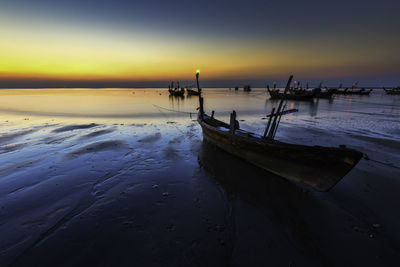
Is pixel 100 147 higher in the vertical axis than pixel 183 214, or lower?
higher

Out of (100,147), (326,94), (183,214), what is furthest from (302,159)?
(326,94)

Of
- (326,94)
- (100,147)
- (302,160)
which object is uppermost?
(326,94)

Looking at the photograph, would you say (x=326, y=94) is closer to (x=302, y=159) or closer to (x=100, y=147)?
(x=302, y=159)

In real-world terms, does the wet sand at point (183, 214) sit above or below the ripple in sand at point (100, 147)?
below

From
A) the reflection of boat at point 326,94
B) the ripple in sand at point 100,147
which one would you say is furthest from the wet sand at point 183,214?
the reflection of boat at point 326,94

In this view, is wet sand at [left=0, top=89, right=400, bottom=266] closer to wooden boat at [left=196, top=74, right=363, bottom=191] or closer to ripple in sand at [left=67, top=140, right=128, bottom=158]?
ripple in sand at [left=67, top=140, right=128, bottom=158]

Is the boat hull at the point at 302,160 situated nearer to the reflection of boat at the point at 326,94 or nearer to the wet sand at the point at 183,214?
the wet sand at the point at 183,214

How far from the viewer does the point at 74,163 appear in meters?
7.61

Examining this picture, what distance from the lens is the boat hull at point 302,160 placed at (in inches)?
183

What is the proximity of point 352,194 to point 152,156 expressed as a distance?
8.47 m

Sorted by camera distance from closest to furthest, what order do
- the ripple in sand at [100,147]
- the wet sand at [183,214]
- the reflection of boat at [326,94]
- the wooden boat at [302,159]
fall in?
1. the wet sand at [183,214]
2. the wooden boat at [302,159]
3. the ripple in sand at [100,147]
4. the reflection of boat at [326,94]

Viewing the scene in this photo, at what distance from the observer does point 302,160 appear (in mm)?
5449

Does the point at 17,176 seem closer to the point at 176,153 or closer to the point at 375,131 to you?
the point at 176,153

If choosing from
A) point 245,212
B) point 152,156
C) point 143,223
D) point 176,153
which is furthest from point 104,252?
point 176,153
